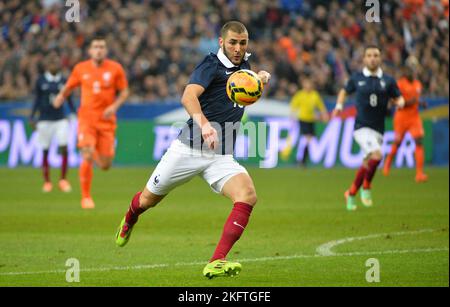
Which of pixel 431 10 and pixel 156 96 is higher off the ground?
pixel 431 10

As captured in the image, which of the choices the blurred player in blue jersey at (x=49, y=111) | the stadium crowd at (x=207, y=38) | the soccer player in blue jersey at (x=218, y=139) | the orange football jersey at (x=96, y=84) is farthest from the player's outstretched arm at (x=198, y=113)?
the stadium crowd at (x=207, y=38)

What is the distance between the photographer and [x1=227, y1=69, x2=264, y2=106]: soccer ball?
8711 mm

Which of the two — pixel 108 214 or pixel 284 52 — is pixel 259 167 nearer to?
pixel 284 52

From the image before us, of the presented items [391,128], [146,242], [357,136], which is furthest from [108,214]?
[391,128]

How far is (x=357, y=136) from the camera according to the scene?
16.2 m

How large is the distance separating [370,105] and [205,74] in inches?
299

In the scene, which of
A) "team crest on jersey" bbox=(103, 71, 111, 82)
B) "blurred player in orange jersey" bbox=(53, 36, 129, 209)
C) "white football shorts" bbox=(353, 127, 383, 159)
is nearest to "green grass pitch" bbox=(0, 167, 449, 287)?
"blurred player in orange jersey" bbox=(53, 36, 129, 209)

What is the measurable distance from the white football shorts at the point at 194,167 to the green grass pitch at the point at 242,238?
0.92 meters

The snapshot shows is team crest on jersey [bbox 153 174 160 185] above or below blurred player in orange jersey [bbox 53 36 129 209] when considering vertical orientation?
below

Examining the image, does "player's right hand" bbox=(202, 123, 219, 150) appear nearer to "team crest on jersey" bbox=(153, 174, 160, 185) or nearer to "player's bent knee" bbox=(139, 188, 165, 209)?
"team crest on jersey" bbox=(153, 174, 160, 185)

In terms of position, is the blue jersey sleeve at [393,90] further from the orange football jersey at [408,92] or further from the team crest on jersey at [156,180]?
the team crest on jersey at [156,180]

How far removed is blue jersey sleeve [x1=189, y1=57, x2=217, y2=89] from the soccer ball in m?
0.24

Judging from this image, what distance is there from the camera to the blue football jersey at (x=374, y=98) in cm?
1606
